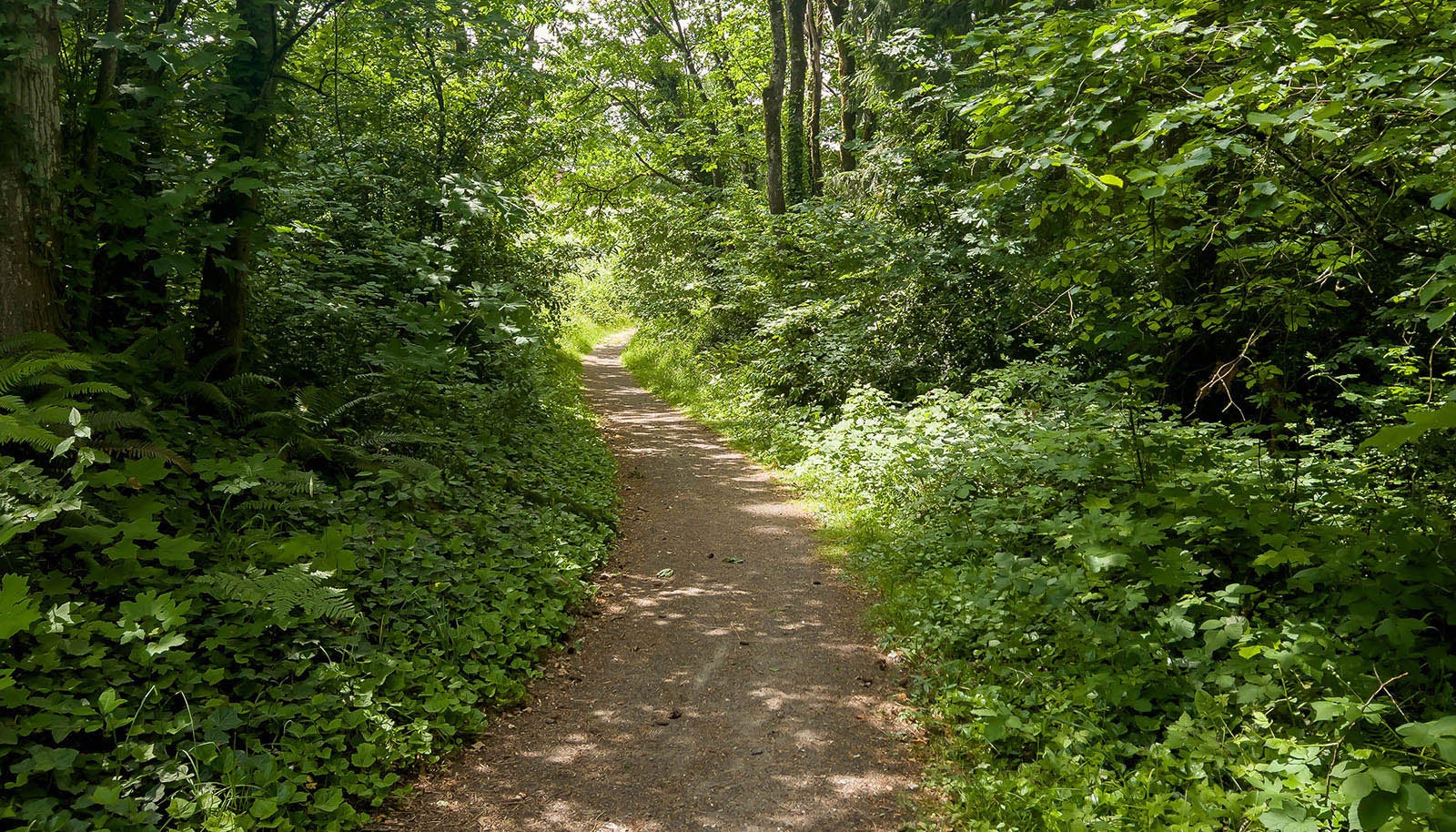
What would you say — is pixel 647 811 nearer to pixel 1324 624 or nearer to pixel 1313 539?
pixel 1324 624

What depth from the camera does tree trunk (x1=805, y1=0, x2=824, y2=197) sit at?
59.0 ft

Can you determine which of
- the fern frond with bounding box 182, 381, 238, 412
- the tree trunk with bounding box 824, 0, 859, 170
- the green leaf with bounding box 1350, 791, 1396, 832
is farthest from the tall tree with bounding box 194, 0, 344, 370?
the tree trunk with bounding box 824, 0, 859, 170

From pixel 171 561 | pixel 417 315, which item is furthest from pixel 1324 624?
pixel 417 315

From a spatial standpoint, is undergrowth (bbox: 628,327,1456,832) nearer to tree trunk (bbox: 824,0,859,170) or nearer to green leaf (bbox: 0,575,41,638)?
green leaf (bbox: 0,575,41,638)

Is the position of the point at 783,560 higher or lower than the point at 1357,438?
lower

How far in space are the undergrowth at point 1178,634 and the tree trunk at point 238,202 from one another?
226 inches

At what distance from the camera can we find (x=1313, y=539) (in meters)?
4.04

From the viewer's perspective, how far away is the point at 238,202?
579 cm

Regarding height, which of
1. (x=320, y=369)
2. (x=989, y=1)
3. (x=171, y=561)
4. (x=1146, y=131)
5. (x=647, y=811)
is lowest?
(x=647, y=811)

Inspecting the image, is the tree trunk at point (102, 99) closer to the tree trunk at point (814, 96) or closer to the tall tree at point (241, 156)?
the tall tree at point (241, 156)

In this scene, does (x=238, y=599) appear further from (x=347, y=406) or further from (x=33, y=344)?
(x=347, y=406)

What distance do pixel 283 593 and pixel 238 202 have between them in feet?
11.6

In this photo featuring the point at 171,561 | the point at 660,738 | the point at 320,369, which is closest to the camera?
the point at 171,561

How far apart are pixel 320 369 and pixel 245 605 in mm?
3569
